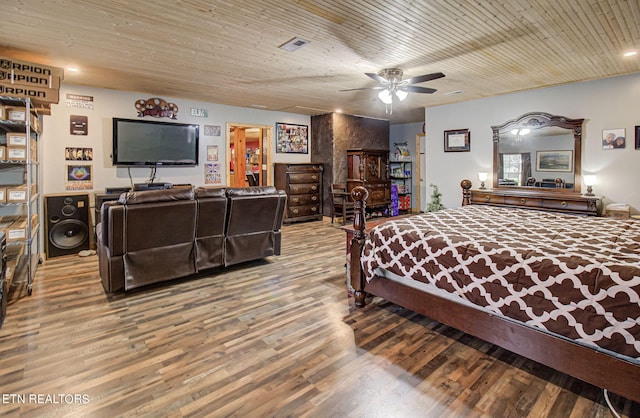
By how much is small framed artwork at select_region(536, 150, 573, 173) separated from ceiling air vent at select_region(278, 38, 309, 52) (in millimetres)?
4160

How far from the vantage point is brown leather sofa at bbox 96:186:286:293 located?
322 cm

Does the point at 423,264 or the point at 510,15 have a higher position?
the point at 510,15

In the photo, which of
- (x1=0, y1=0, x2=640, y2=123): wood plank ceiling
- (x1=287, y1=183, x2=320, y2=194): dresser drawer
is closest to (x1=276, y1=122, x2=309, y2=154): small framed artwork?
(x1=287, y1=183, x2=320, y2=194): dresser drawer

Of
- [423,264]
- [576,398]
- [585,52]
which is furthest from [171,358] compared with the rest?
[585,52]

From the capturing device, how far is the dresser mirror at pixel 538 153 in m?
4.96

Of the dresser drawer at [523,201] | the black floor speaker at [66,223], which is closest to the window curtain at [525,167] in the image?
the dresser drawer at [523,201]

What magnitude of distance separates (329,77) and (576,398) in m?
4.06

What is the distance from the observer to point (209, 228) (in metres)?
3.79

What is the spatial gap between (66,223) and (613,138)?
24.9ft

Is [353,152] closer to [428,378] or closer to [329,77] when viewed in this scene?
[329,77]

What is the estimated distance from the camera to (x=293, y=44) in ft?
10.9

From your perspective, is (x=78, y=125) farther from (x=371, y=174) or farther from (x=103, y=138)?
(x=371, y=174)

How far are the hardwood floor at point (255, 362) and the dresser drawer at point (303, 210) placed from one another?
13.0 ft

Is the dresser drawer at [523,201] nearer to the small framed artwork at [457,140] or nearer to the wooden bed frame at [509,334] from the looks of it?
the small framed artwork at [457,140]
